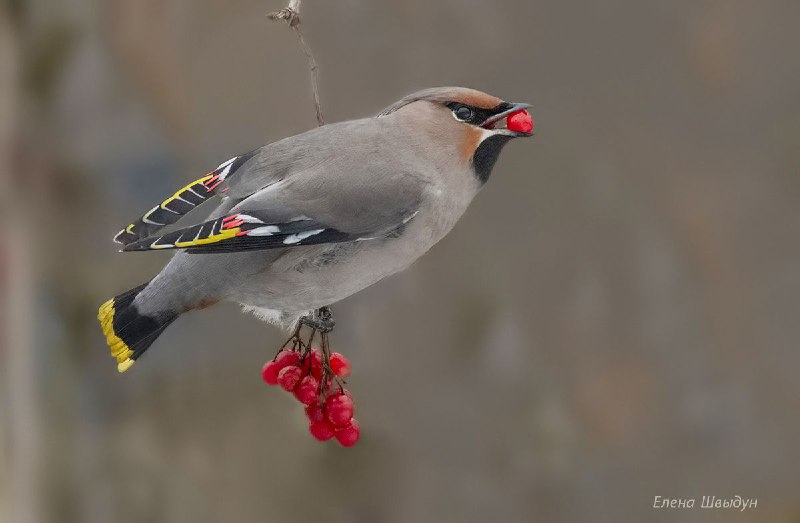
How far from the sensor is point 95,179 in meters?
3.64

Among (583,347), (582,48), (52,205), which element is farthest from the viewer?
(52,205)

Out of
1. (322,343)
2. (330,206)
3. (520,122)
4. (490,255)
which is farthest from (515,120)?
(490,255)

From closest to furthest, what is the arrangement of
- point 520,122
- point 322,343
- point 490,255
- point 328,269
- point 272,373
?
point 520,122 → point 328,269 → point 322,343 → point 272,373 → point 490,255

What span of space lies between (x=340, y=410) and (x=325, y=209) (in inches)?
18.2

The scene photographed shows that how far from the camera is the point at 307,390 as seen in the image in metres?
2.18

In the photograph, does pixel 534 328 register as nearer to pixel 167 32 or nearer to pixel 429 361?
pixel 429 361

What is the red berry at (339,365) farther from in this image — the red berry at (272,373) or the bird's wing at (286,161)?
the bird's wing at (286,161)

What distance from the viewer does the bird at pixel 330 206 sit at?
1934 millimetres

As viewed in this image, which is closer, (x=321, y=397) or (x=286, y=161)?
(x=286, y=161)

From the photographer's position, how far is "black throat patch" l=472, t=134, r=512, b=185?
6.40ft

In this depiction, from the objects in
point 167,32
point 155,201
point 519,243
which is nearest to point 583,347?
point 519,243

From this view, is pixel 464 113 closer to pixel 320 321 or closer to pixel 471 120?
pixel 471 120

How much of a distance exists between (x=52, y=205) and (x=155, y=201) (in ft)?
1.66

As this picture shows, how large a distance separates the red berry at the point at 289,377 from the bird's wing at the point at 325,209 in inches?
15.1
